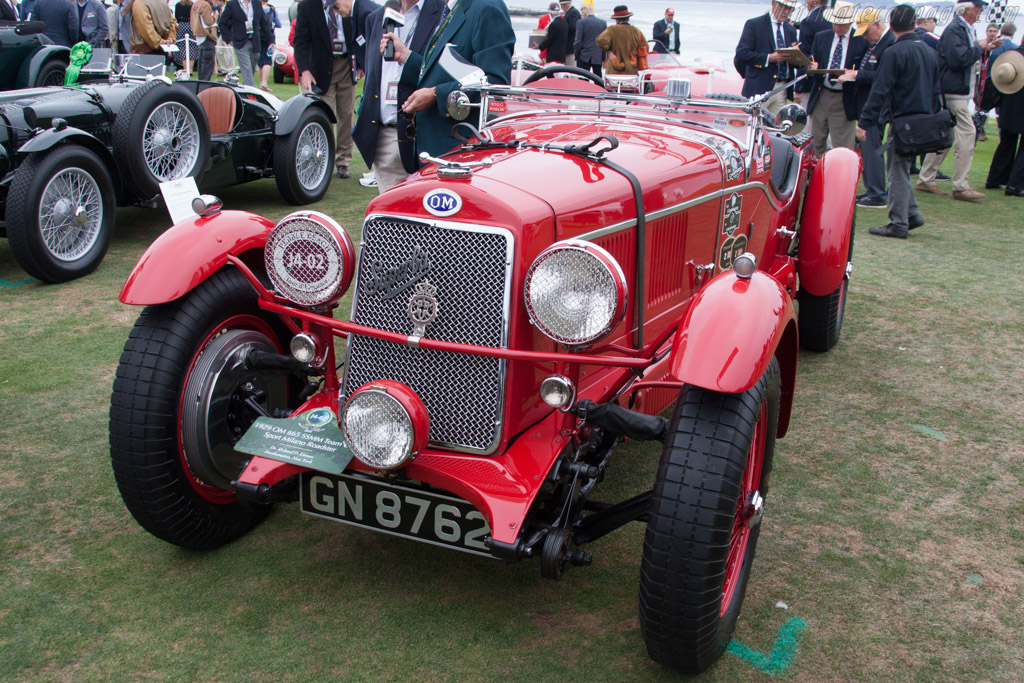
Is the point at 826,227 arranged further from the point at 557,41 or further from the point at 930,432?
the point at 557,41

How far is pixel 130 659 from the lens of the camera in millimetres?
2277

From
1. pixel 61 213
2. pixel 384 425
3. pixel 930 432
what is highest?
pixel 61 213

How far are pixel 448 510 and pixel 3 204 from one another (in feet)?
14.6

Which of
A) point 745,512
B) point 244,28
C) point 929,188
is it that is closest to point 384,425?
point 745,512

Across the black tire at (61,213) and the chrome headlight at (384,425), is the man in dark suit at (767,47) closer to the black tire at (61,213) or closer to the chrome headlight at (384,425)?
the black tire at (61,213)

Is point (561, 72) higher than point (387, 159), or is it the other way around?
point (561, 72)

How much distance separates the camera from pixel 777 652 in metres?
2.37

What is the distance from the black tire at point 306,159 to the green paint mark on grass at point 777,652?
5.94 metres

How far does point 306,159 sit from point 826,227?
196 inches

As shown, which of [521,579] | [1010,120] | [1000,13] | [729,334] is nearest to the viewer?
[729,334]

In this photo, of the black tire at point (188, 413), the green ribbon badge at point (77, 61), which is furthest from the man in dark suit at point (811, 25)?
the black tire at point (188, 413)

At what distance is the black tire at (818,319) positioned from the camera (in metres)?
4.40

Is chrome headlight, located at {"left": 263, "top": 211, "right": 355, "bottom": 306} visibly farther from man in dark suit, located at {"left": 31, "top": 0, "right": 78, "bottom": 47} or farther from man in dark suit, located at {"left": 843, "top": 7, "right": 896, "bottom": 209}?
man in dark suit, located at {"left": 31, "top": 0, "right": 78, "bottom": 47}

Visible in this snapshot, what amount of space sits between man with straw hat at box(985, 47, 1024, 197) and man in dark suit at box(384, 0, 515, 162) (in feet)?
23.4
